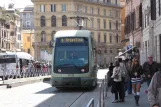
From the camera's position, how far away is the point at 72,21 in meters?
110

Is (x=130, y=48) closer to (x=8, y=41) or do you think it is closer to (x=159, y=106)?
(x=159, y=106)

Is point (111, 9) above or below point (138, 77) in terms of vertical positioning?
above

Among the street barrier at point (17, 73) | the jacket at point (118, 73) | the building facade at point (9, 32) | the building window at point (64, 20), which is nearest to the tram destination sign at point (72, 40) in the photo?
the jacket at point (118, 73)

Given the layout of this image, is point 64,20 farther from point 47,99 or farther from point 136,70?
point 136,70

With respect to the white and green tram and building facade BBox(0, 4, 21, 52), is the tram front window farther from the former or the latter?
building facade BBox(0, 4, 21, 52)

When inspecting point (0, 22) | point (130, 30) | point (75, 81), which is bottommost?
point (75, 81)

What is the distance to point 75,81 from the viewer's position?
22.6m

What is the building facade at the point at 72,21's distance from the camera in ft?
362

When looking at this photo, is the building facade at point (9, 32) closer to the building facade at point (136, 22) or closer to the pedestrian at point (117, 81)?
the building facade at point (136, 22)

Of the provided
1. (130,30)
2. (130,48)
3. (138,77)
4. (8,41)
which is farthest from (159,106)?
(8,41)

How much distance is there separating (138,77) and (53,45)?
8885mm

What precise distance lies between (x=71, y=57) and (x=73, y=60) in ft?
0.71

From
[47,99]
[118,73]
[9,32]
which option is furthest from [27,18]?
[118,73]

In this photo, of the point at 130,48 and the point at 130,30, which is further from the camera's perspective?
the point at 130,30
